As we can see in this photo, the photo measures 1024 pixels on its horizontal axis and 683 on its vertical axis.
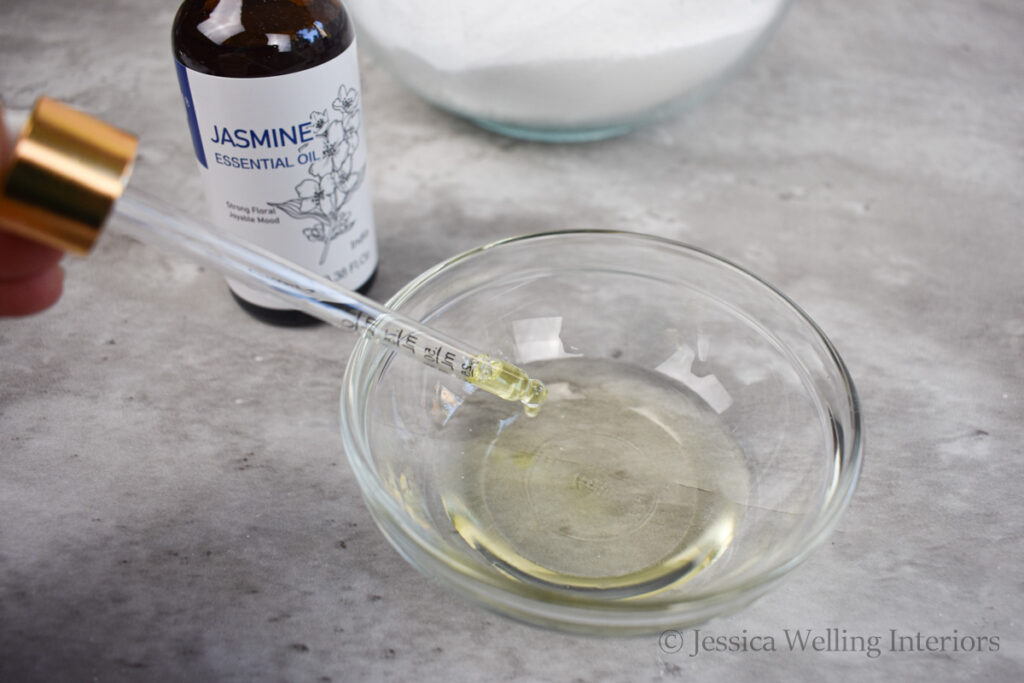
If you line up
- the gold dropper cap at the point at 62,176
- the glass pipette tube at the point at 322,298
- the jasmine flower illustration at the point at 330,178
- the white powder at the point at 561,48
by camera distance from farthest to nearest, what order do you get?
the white powder at the point at 561,48 < the jasmine flower illustration at the point at 330,178 < the glass pipette tube at the point at 322,298 < the gold dropper cap at the point at 62,176

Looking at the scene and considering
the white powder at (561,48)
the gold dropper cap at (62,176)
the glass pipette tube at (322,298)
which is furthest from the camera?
the white powder at (561,48)

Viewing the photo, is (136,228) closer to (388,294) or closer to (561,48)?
(388,294)

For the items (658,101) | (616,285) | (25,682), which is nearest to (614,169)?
(658,101)

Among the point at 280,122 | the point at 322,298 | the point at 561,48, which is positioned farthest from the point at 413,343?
the point at 561,48

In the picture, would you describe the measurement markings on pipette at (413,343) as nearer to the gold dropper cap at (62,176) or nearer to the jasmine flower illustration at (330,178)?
the jasmine flower illustration at (330,178)

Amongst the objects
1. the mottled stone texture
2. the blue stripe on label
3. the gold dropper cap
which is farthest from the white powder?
the gold dropper cap

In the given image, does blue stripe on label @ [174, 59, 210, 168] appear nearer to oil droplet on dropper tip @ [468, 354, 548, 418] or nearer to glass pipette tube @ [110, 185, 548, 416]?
glass pipette tube @ [110, 185, 548, 416]

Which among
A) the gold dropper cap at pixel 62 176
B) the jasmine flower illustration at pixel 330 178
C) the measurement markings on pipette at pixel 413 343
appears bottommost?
the measurement markings on pipette at pixel 413 343

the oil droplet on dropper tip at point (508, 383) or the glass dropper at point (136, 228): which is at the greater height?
the glass dropper at point (136, 228)

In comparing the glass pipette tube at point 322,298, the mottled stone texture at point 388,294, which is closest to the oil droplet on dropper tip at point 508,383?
the glass pipette tube at point 322,298
